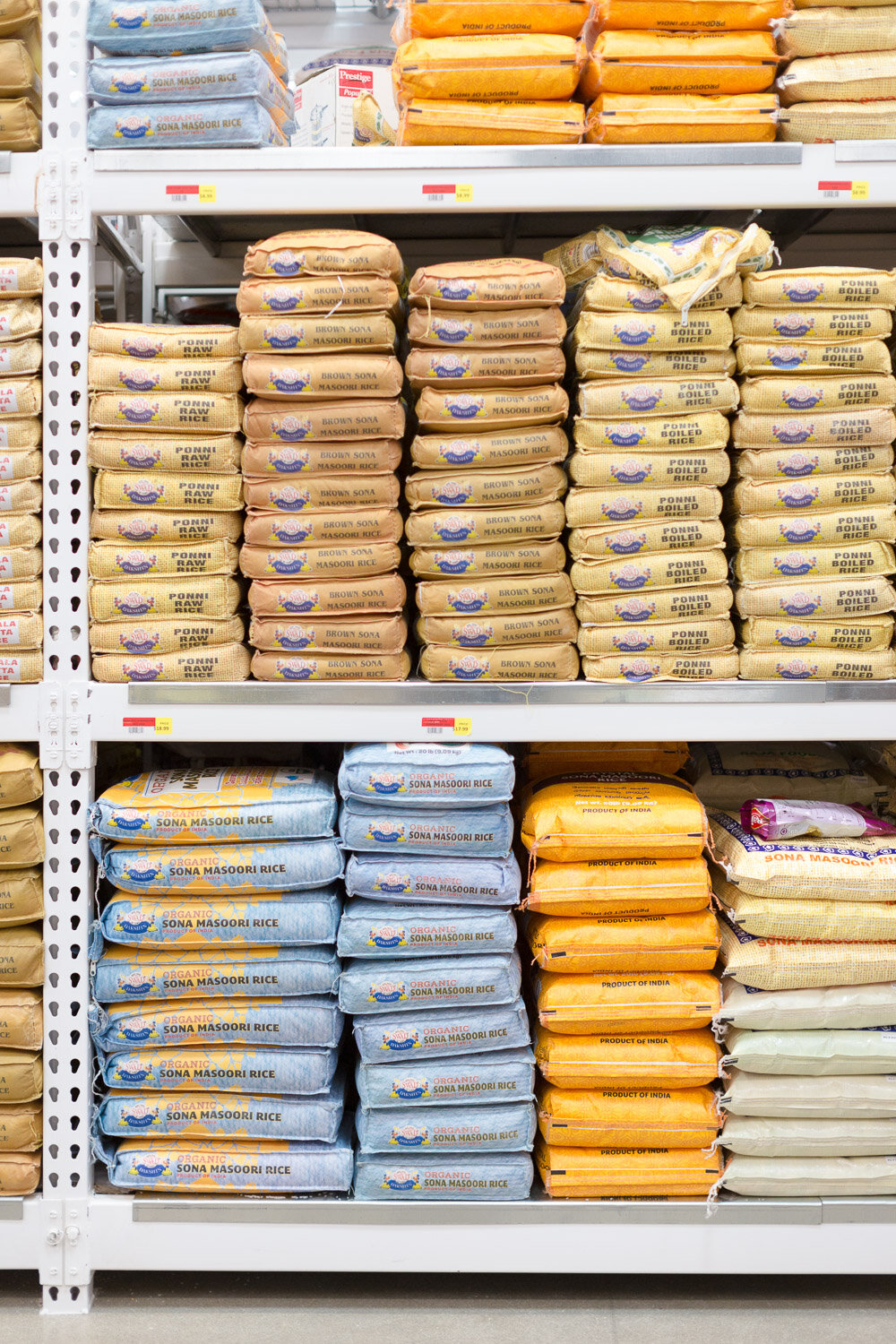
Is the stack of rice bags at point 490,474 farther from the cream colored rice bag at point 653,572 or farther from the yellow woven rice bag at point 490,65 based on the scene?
the yellow woven rice bag at point 490,65

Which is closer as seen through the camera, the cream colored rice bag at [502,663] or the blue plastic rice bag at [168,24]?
the blue plastic rice bag at [168,24]

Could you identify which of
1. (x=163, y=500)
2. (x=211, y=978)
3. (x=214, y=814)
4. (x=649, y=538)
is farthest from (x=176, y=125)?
(x=211, y=978)

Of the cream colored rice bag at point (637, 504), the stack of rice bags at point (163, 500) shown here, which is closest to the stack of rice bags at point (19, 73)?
the stack of rice bags at point (163, 500)

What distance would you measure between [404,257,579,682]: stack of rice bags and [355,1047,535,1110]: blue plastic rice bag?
2.50 feet

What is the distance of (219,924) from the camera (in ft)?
6.41

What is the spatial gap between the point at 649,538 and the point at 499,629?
0.34 meters

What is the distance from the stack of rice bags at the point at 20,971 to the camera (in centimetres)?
194

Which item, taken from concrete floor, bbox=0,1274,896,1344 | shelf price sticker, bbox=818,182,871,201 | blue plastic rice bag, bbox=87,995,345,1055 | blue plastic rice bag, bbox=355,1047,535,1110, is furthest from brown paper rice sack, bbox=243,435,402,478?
concrete floor, bbox=0,1274,896,1344

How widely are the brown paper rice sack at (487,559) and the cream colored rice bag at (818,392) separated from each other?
1.57 ft

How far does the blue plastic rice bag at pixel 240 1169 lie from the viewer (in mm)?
1958

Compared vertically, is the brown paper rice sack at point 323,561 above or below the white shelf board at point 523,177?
below

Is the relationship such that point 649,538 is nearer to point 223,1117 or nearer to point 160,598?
point 160,598

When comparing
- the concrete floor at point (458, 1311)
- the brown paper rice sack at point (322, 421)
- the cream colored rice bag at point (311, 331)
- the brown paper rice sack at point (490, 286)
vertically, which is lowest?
the concrete floor at point (458, 1311)

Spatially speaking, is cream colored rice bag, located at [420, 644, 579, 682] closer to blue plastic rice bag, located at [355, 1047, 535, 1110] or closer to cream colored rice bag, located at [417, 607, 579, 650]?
cream colored rice bag, located at [417, 607, 579, 650]
